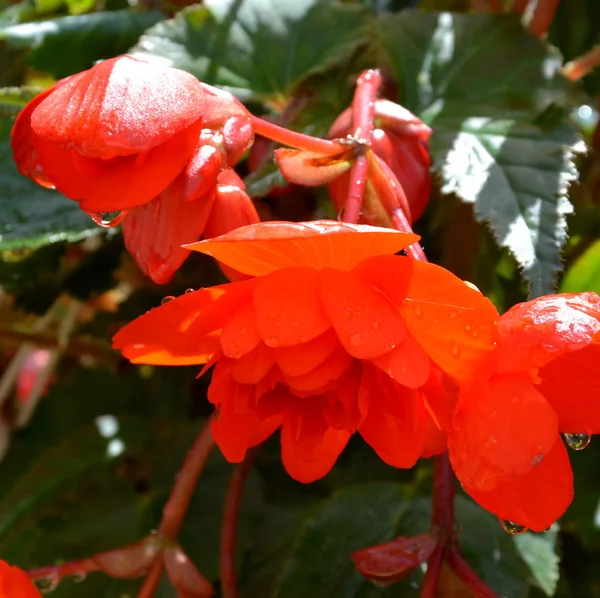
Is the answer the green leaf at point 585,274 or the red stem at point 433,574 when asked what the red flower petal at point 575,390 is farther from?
the green leaf at point 585,274

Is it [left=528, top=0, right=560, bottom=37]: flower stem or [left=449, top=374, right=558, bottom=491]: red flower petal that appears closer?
[left=449, top=374, right=558, bottom=491]: red flower petal

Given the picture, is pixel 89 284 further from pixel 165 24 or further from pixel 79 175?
pixel 79 175

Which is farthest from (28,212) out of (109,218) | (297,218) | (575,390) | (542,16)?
(542,16)

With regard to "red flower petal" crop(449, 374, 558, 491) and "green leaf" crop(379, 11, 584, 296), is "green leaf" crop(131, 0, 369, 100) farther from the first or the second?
"red flower petal" crop(449, 374, 558, 491)

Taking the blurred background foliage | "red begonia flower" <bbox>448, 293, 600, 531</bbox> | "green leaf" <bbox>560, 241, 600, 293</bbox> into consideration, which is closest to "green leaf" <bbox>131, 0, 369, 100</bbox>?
the blurred background foliage

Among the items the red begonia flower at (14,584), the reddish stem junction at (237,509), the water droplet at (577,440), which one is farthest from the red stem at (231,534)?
the water droplet at (577,440)

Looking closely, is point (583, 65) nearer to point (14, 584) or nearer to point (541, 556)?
point (541, 556)
